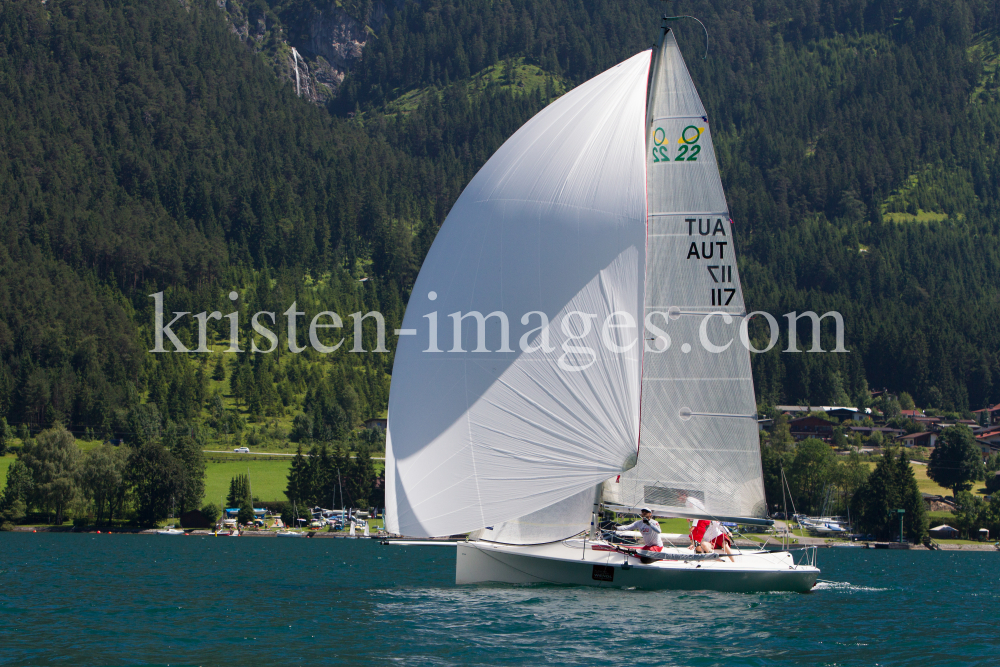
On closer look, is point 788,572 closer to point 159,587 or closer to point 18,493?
point 159,587

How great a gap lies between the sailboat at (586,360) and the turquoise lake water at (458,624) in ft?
4.28

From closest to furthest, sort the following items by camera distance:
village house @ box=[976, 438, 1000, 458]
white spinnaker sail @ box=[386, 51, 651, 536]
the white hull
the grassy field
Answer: white spinnaker sail @ box=[386, 51, 651, 536]
the white hull
the grassy field
village house @ box=[976, 438, 1000, 458]

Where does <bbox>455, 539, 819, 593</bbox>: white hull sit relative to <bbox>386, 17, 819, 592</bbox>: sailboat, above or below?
below

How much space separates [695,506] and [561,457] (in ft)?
12.9

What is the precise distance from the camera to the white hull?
2592 cm

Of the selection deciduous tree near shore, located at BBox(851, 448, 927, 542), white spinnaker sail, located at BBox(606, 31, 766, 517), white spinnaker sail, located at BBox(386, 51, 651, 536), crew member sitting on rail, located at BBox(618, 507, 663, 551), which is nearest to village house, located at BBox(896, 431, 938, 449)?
deciduous tree near shore, located at BBox(851, 448, 927, 542)

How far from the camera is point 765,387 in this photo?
590 feet

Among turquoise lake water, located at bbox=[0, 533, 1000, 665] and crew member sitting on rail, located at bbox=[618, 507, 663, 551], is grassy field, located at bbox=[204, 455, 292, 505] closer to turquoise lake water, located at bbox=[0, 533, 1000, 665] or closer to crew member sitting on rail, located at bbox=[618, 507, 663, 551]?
turquoise lake water, located at bbox=[0, 533, 1000, 665]

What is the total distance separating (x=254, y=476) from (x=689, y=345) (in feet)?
298

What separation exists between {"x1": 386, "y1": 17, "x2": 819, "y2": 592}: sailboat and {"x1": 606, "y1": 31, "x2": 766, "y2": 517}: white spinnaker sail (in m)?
0.03

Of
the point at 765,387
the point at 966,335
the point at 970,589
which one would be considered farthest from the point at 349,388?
the point at 970,589

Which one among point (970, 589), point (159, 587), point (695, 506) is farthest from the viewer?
point (970, 589)

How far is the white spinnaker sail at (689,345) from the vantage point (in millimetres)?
27391

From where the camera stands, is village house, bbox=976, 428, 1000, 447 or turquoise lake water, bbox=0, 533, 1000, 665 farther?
village house, bbox=976, 428, 1000, 447
